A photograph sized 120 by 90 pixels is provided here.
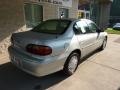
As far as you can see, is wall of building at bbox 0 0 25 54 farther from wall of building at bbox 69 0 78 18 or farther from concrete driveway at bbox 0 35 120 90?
wall of building at bbox 69 0 78 18

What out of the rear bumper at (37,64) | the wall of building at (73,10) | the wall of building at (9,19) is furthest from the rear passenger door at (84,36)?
the wall of building at (73,10)

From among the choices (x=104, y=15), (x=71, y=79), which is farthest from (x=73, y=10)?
(x=104, y=15)

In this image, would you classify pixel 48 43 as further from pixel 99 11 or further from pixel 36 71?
pixel 99 11

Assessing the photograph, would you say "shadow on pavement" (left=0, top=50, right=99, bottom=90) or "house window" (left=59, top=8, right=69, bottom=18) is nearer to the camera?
"shadow on pavement" (left=0, top=50, right=99, bottom=90)

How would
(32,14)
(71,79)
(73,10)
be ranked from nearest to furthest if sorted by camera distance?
1. (71,79)
2. (32,14)
3. (73,10)

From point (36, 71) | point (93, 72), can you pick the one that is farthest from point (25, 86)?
point (93, 72)

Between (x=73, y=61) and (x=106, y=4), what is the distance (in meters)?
19.7

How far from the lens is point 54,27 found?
13.8 feet

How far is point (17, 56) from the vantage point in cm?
331

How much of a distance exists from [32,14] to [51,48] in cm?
449

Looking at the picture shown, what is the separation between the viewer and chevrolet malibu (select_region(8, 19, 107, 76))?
3.05 meters

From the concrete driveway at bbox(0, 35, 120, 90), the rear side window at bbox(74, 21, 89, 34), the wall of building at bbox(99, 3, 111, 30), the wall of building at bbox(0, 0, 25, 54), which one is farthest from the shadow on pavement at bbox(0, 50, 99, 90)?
the wall of building at bbox(99, 3, 111, 30)

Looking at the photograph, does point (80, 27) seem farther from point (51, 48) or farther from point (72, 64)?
point (51, 48)

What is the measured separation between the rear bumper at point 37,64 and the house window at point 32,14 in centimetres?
378
